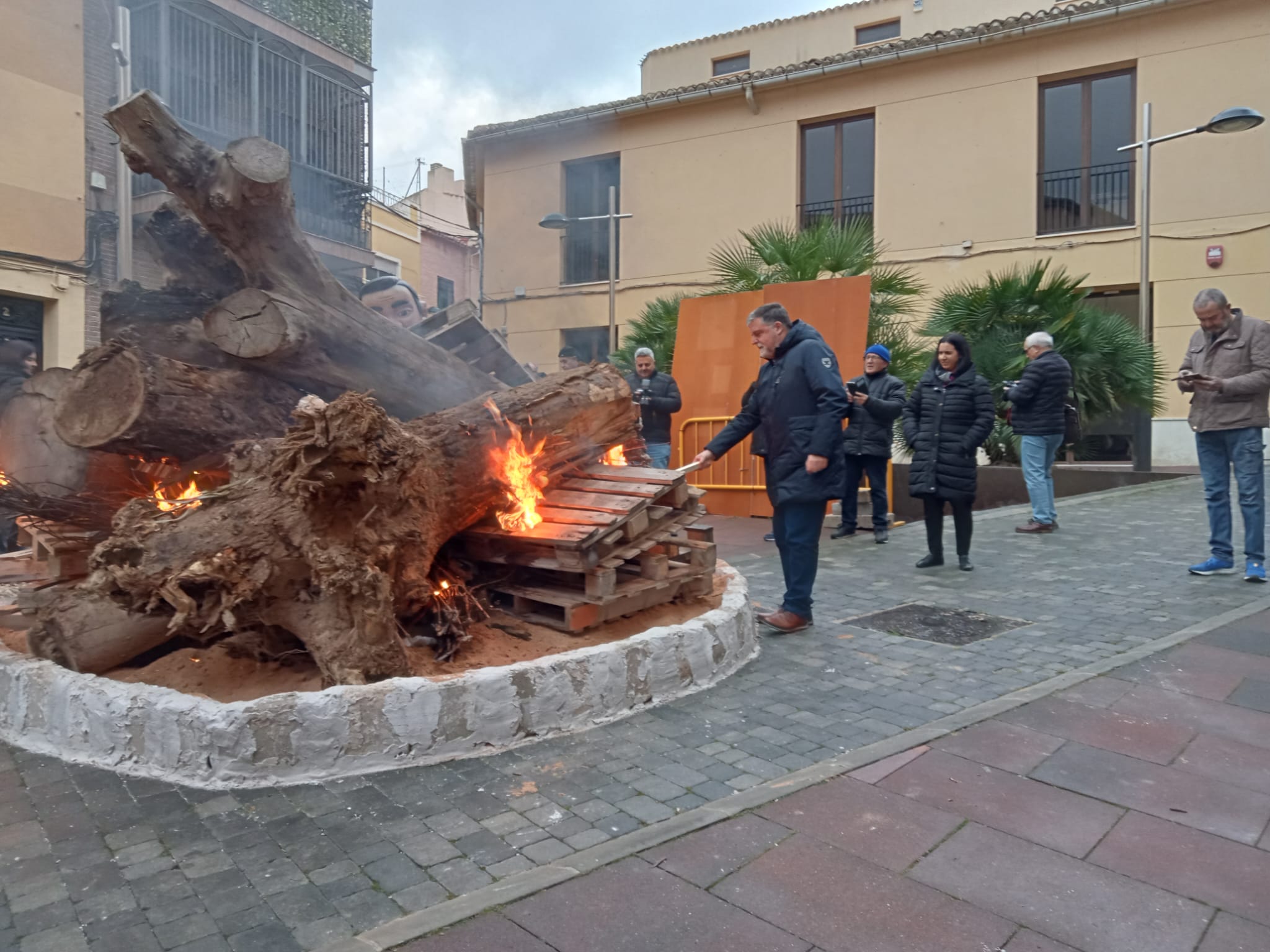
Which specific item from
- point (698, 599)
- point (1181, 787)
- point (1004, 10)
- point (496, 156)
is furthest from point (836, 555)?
point (1004, 10)

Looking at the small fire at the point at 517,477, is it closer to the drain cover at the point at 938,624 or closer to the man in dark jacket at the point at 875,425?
the drain cover at the point at 938,624

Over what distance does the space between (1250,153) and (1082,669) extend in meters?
15.5

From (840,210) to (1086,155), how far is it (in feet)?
15.5

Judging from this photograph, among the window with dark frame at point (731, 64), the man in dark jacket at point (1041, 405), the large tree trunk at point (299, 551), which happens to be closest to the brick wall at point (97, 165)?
the large tree trunk at point (299, 551)

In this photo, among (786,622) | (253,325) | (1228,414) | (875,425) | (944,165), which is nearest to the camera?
(253,325)

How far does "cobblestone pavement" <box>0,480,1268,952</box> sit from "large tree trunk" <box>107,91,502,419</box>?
2157 mm

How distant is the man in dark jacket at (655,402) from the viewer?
9.46 metres

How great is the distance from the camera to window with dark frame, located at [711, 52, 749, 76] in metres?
25.2

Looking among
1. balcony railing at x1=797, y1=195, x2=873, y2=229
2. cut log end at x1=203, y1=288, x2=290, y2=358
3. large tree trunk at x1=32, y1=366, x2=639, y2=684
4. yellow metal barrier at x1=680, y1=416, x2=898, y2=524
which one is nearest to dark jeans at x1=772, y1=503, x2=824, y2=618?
large tree trunk at x1=32, y1=366, x2=639, y2=684

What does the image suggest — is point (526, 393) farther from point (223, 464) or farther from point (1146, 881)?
point (1146, 881)

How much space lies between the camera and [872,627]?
5.30m

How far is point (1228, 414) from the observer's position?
20.3 feet

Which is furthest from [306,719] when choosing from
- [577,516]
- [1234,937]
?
[1234,937]

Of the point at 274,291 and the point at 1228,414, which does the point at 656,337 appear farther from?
the point at 274,291
